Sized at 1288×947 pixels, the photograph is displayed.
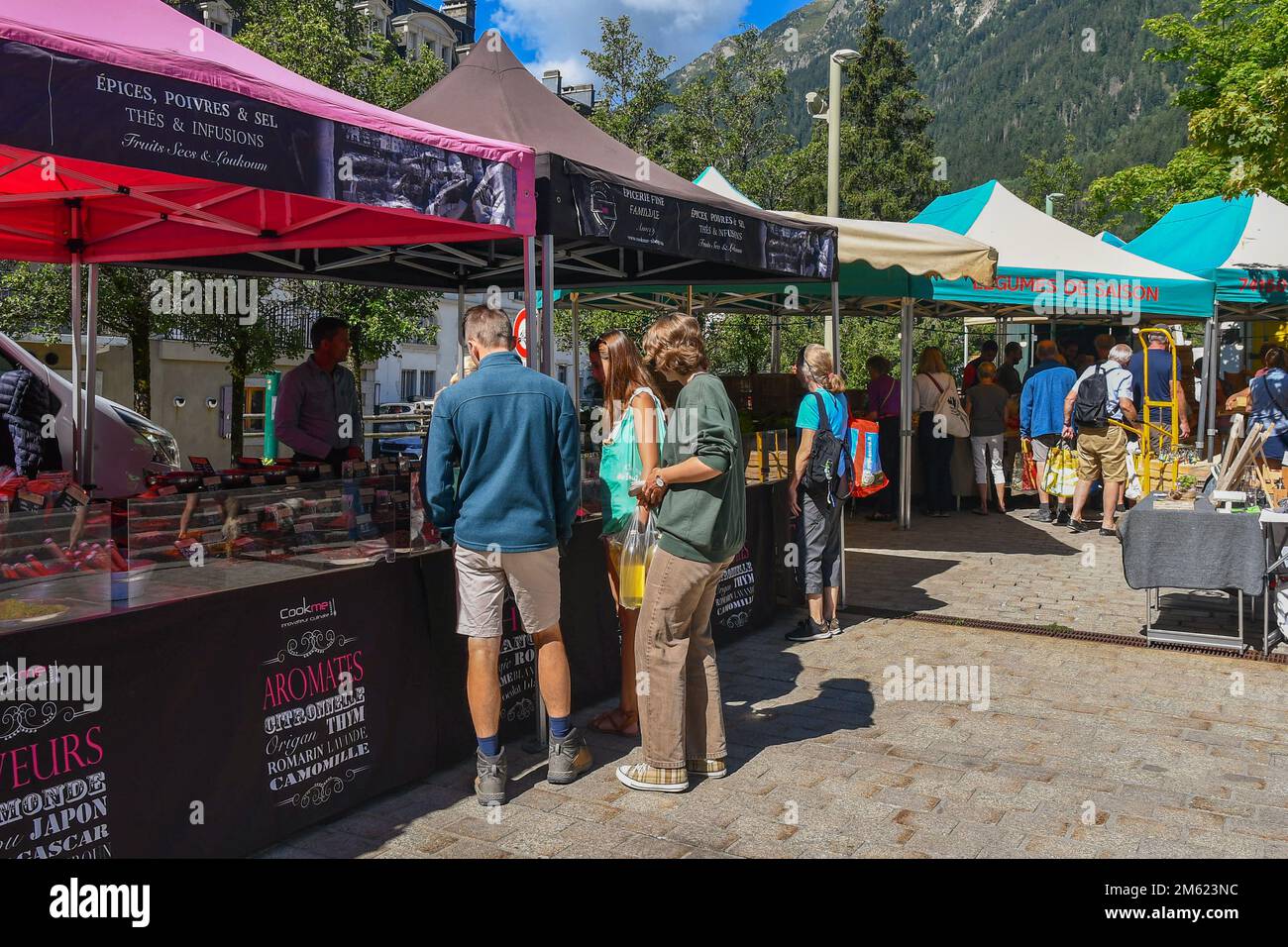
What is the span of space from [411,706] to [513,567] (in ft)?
2.63

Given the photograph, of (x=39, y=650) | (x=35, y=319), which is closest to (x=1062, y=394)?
(x=39, y=650)

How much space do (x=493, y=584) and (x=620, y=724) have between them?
53.7 inches

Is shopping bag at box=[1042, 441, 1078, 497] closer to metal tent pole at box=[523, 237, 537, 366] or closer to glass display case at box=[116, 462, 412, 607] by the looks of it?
metal tent pole at box=[523, 237, 537, 366]

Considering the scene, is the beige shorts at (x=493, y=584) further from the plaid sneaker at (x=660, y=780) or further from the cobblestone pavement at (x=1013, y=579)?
the cobblestone pavement at (x=1013, y=579)

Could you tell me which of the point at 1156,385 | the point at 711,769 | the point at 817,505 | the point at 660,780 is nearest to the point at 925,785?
the point at 711,769

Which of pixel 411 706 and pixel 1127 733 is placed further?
pixel 1127 733

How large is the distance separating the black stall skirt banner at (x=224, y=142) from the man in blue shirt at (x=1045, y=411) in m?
9.41

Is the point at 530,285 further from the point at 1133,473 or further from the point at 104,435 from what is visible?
the point at 1133,473

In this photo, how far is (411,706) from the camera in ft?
15.2

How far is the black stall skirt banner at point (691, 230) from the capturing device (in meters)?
5.40

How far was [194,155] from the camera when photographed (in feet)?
12.2
